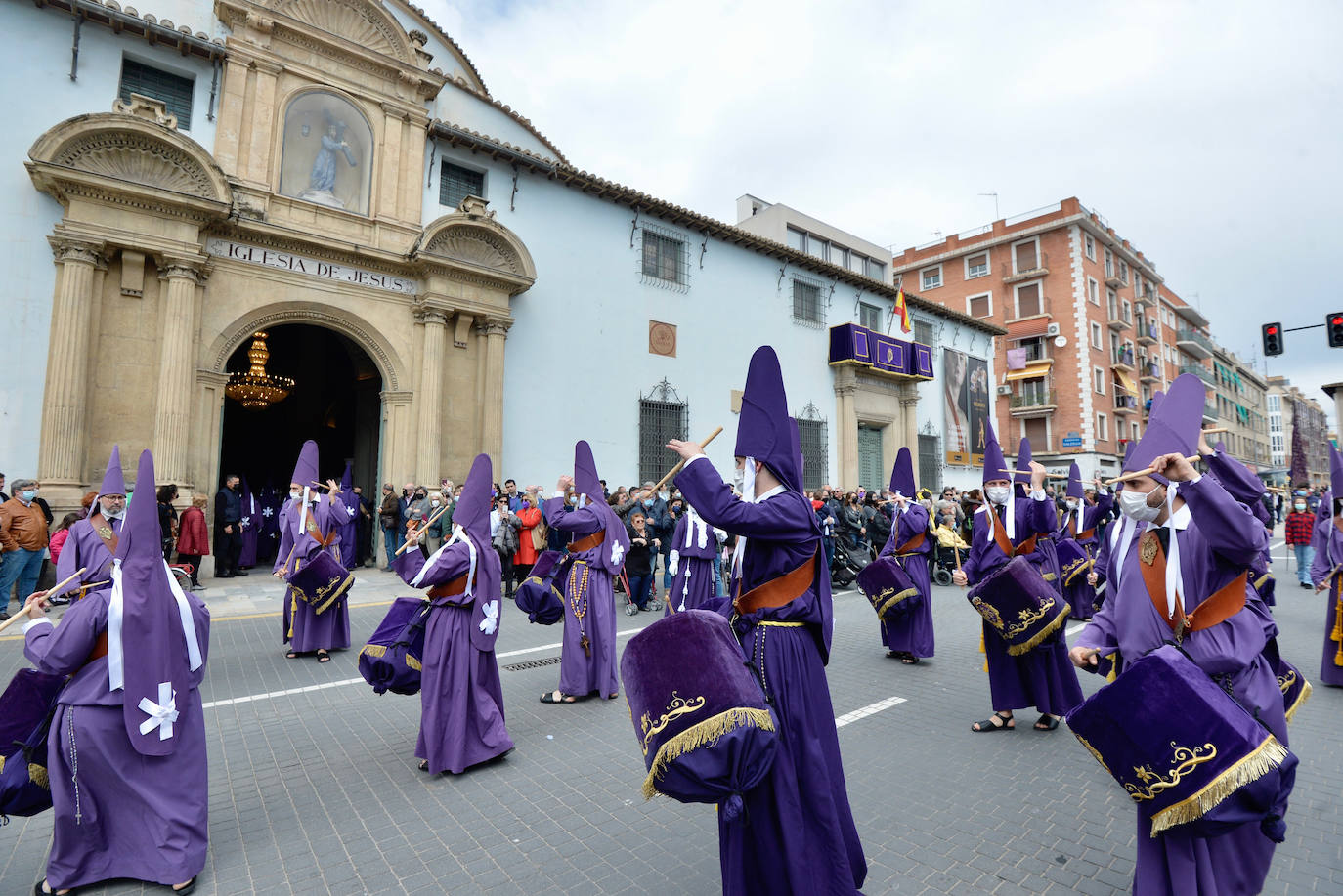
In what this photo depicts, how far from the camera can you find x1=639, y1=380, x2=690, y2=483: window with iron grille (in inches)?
697

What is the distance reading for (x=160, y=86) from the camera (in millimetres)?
12102

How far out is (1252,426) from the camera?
71.1 m

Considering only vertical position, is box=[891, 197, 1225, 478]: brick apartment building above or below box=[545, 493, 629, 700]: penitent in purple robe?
above

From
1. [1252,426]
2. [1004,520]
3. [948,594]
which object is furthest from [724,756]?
[1252,426]

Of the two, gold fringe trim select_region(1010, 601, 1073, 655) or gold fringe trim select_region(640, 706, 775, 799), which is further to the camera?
gold fringe trim select_region(1010, 601, 1073, 655)

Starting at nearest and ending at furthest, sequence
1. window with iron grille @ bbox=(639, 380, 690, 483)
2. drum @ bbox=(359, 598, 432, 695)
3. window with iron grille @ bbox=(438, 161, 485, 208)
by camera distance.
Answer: drum @ bbox=(359, 598, 432, 695)
window with iron grille @ bbox=(438, 161, 485, 208)
window with iron grille @ bbox=(639, 380, 690, 483)

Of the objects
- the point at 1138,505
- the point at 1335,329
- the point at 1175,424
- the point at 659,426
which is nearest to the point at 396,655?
the point at 1138,505

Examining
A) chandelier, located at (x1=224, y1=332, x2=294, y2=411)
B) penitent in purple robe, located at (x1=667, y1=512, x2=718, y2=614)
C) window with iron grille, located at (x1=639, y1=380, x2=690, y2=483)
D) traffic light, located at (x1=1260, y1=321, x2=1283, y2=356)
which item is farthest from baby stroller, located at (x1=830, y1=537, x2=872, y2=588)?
chandelier, located at (x1=224, y1=332, x2=294, y2=411)

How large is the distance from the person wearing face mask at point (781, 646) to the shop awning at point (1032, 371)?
40.8 m

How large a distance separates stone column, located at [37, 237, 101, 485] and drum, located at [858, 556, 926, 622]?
1217cm

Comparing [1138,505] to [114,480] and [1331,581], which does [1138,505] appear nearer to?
[114,480]

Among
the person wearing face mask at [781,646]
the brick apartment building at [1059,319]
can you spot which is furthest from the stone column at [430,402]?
the brick apartment building at [1059,319]

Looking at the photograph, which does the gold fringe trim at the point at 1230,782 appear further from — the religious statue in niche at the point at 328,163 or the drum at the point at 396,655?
the religious statue in niche at the point at 328,163

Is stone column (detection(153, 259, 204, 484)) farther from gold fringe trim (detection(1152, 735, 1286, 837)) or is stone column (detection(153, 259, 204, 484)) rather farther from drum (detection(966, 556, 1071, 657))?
gold fringe trim (detection(1152, 735, 1286, 837))
